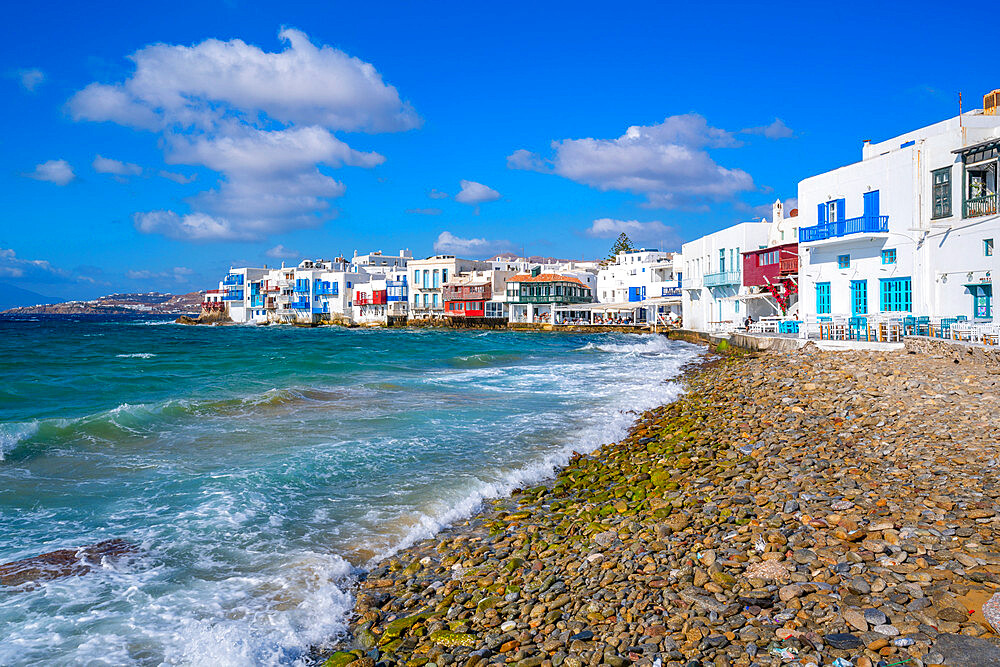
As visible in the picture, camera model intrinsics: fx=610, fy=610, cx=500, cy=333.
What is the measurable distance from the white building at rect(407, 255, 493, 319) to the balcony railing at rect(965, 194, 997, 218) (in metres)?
60.5

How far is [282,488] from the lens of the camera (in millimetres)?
9305

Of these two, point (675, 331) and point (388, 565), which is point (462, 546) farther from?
point (675, 331)

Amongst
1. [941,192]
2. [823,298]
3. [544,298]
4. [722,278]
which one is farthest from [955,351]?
[544,298]

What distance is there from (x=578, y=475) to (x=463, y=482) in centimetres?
181

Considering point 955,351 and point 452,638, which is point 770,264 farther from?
point 452,638

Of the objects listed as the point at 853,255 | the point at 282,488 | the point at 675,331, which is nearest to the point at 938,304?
the point at 853,255

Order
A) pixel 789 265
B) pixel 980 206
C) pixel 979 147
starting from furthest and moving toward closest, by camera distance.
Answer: pixel 789 265
pixel 979 147
pixel 980 206

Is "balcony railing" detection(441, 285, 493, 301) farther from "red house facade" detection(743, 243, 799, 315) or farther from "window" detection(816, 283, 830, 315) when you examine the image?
"window" detection(816, 283, 830, 315)

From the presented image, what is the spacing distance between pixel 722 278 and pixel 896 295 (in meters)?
16.7

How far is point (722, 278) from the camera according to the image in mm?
36219

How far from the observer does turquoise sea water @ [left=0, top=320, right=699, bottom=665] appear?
5.50 metres

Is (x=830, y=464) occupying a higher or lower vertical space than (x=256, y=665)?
higher

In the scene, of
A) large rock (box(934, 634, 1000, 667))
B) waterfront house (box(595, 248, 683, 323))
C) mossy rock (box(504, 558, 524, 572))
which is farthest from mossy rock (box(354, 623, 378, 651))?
waterfront house (box(595, 248, 683, 323))

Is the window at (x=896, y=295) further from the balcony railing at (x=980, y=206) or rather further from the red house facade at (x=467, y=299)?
the red house facade at (x=467, y=299)
